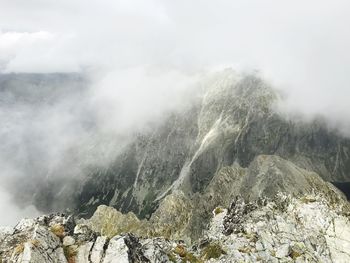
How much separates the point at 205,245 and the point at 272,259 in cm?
1235

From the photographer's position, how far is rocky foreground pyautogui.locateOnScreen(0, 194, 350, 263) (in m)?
66.4

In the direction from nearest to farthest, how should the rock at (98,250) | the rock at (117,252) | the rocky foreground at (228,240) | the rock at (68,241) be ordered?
1. the rock at (117,252)
2. the rocky foreground at (228,240)
3. the rock at (98,250)
4. the rock at (68,241)

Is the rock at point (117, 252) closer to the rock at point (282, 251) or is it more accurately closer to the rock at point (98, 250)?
the rock at point (98, 250)

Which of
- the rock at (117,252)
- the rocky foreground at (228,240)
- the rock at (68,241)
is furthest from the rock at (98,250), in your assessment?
the rock at (68,241)

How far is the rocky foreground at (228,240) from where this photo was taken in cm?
6644

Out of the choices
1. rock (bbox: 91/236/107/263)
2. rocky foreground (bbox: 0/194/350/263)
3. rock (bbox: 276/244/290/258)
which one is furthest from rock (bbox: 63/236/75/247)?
rock (bbox: 276/244/290/258)

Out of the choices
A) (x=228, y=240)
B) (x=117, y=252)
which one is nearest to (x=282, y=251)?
(x=228, y=240)

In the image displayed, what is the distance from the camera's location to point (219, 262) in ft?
260

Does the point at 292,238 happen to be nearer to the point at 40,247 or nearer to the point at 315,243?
the point at 315,243

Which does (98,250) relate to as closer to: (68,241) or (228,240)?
(68,241)

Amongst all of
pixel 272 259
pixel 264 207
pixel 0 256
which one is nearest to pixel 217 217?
pixel 264 207

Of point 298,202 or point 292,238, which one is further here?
point 298,202

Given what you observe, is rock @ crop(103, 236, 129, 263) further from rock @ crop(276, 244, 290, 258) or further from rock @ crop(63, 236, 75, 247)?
rock @ crop(276, 244, 290, 258)

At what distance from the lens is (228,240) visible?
8838 centimetres
